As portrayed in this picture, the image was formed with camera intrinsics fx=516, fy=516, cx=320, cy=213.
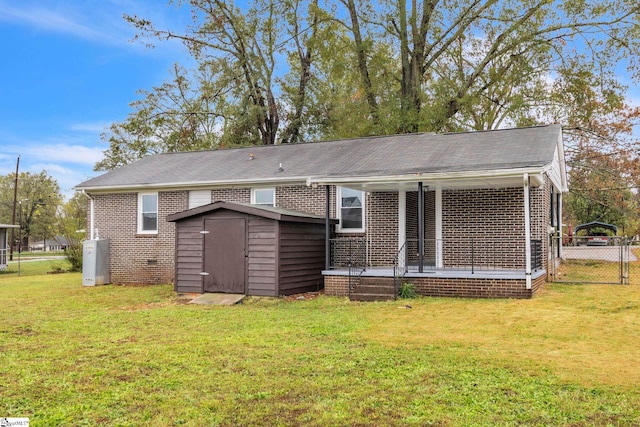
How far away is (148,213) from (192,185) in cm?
203

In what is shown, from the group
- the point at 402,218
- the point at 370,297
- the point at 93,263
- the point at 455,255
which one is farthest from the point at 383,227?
the point at 93,263

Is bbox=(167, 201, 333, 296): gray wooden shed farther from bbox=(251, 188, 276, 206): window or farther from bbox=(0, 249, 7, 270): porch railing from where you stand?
bbox=(0, 249, 7, 270): porch railing

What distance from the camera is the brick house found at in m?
11.2

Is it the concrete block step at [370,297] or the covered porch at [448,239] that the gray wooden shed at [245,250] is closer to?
the covered porch at [448,239]

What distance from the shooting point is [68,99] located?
27.2 meters

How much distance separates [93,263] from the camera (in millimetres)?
15977

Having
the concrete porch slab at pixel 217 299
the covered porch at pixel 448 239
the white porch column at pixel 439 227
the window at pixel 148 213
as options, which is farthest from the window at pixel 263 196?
the white porch column at pixel 439 227

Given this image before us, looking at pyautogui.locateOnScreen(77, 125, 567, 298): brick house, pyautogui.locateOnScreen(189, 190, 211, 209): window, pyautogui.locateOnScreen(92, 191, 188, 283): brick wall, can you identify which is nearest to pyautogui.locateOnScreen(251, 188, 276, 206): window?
pyautogui.locateOnScreen(77, 125, 567, 298): brick house

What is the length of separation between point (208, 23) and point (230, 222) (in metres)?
18.1

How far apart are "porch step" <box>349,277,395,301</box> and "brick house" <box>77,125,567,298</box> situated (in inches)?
1.8

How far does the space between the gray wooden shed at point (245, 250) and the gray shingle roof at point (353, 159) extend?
1.85m

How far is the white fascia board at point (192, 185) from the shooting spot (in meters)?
14.3

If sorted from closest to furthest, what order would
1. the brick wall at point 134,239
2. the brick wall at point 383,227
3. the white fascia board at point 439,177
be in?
the white fascia board at point 439,177
the brick wall at point 383,227
the brick wall at point 134,239

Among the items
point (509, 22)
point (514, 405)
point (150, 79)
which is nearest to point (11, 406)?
point (514, 405)
